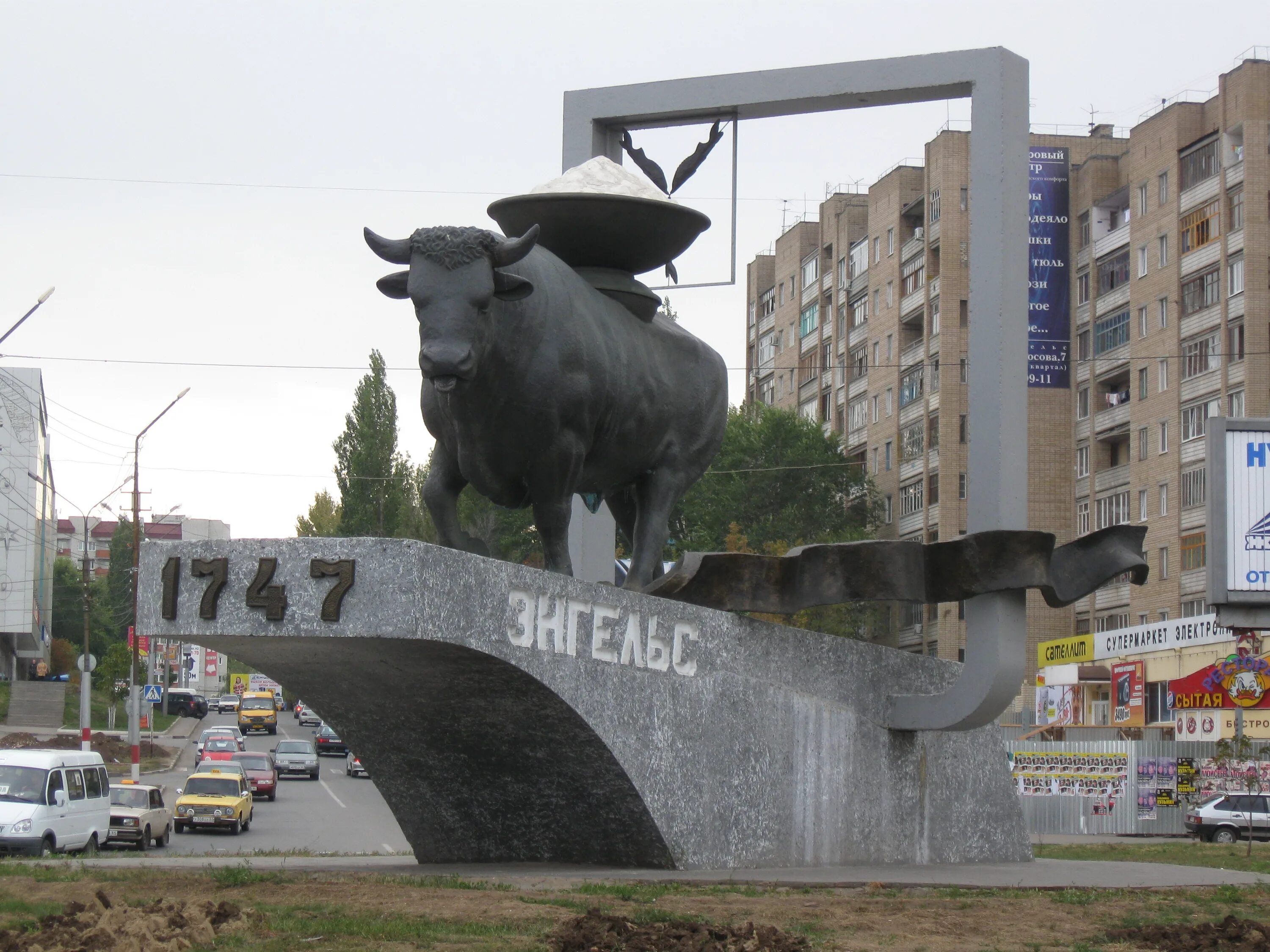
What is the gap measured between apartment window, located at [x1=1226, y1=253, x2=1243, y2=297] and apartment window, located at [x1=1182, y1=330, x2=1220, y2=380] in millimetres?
1331

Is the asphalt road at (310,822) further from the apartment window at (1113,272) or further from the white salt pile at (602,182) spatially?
the apartment window at (1113,272)

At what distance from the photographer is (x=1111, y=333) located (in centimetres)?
5744

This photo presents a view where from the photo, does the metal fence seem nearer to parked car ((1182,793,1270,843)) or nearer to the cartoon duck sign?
parked car ((1182,793,1270,843))

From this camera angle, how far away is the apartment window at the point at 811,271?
77.5 metres

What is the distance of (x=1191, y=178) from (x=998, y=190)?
42.7 metres

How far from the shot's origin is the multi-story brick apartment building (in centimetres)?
5097

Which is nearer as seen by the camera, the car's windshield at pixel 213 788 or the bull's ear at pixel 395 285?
the bull's ear at pixel 395 285

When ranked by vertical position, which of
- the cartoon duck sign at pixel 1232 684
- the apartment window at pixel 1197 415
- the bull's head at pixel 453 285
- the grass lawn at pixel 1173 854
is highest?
the apartment window at pixel 1197 415

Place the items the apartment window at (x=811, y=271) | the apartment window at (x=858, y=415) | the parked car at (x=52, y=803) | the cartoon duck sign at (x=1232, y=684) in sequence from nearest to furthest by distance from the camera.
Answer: the parked car at (x=52, y=803)
the cartoon duck sign at (x=1232, y=684)
the apartment window at (x=858, y=415)
the apartment window at (x=811, y=271)

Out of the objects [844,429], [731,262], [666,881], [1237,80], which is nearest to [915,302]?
[844,429]

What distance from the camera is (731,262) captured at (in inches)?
583

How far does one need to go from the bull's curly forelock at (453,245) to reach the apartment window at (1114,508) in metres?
48.9

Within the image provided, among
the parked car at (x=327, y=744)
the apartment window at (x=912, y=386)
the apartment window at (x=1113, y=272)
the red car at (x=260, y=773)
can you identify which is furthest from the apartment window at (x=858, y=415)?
the red car at (x=260, y=773)

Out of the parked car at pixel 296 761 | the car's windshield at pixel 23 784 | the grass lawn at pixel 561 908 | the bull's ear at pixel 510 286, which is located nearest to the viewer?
the grass lawn at pixel 561 908
